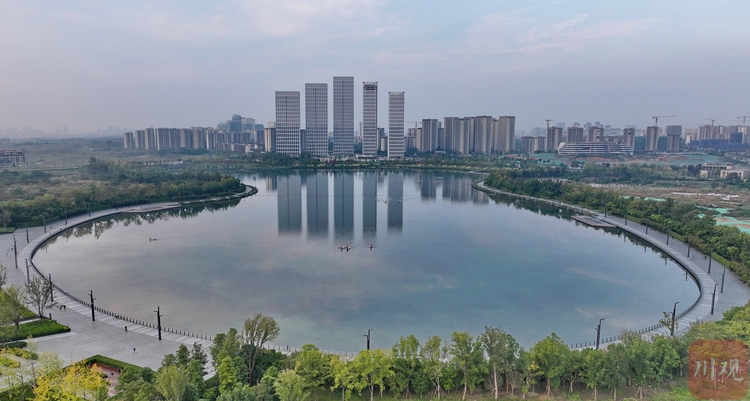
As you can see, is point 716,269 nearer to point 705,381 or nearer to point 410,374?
point 705,381

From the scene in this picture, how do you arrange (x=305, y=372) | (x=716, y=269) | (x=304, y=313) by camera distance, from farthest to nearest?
(x=716, y=269), (x=304, y=313), (x=305, y=372)

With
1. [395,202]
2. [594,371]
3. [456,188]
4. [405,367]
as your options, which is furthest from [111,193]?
[594,371]

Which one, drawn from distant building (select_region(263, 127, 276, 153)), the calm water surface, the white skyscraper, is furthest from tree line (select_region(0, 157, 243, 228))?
the white skyscraper

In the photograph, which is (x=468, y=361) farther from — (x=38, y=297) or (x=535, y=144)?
(x=535, y=144)

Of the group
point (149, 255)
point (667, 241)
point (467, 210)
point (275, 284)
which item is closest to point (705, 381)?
point (275, 284)

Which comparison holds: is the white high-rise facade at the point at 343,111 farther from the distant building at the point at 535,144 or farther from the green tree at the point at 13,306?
the green tree at the point at 13,306

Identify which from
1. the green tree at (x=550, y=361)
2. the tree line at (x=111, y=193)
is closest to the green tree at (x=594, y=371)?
the green tree at (x=550, y=361)
